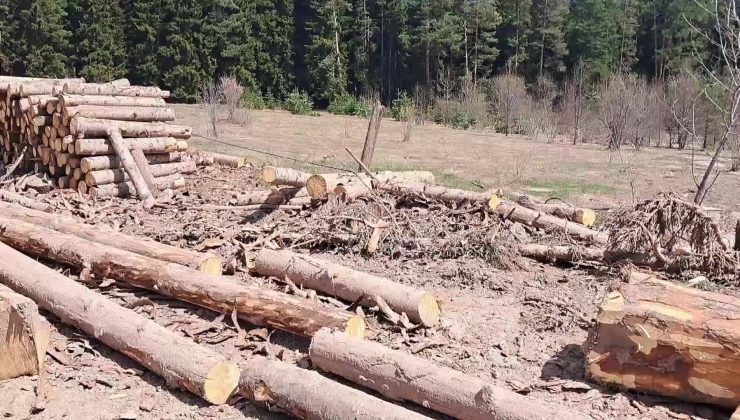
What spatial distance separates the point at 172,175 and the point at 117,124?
1299 mm

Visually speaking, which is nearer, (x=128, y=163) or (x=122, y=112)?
(x=128, y=163)

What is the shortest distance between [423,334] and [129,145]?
635cm

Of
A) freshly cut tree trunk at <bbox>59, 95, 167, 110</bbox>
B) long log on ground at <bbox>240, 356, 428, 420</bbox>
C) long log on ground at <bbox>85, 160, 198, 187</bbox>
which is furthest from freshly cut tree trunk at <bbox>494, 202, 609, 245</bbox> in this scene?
A: freshly cut tree trunk at <bbox>59, 95, 167, 110</bbox>

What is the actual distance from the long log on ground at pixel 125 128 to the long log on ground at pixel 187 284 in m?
2.96

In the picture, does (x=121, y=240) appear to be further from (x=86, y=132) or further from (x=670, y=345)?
(x=670, y=345)

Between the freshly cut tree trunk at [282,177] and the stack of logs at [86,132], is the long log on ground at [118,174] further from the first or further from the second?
the freshly cut tree trunk at [282,177]

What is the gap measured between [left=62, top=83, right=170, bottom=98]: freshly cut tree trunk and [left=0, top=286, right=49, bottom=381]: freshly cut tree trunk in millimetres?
6229

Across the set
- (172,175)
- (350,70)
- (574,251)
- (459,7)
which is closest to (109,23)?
(350,70)

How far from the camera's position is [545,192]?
11500 mm

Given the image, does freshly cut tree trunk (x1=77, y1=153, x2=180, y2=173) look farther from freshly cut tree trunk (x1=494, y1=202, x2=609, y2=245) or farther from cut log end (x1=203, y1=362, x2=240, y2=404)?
cut log end (x1=203, y1=362, x2=240, y2=404)

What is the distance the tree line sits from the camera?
1435 inches

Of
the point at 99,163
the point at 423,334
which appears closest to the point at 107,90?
the point at 99,163

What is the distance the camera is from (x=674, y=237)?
578cm

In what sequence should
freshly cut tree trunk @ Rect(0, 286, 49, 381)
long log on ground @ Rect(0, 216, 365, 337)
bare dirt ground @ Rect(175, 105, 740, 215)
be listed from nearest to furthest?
freshly cut tree trunk @ Rect(0, 286, 49, 381) < long log on ground @ Rect(0, 216, 365, 337) < bare dirt ground @ Rect(175, 105, 740, 215)
